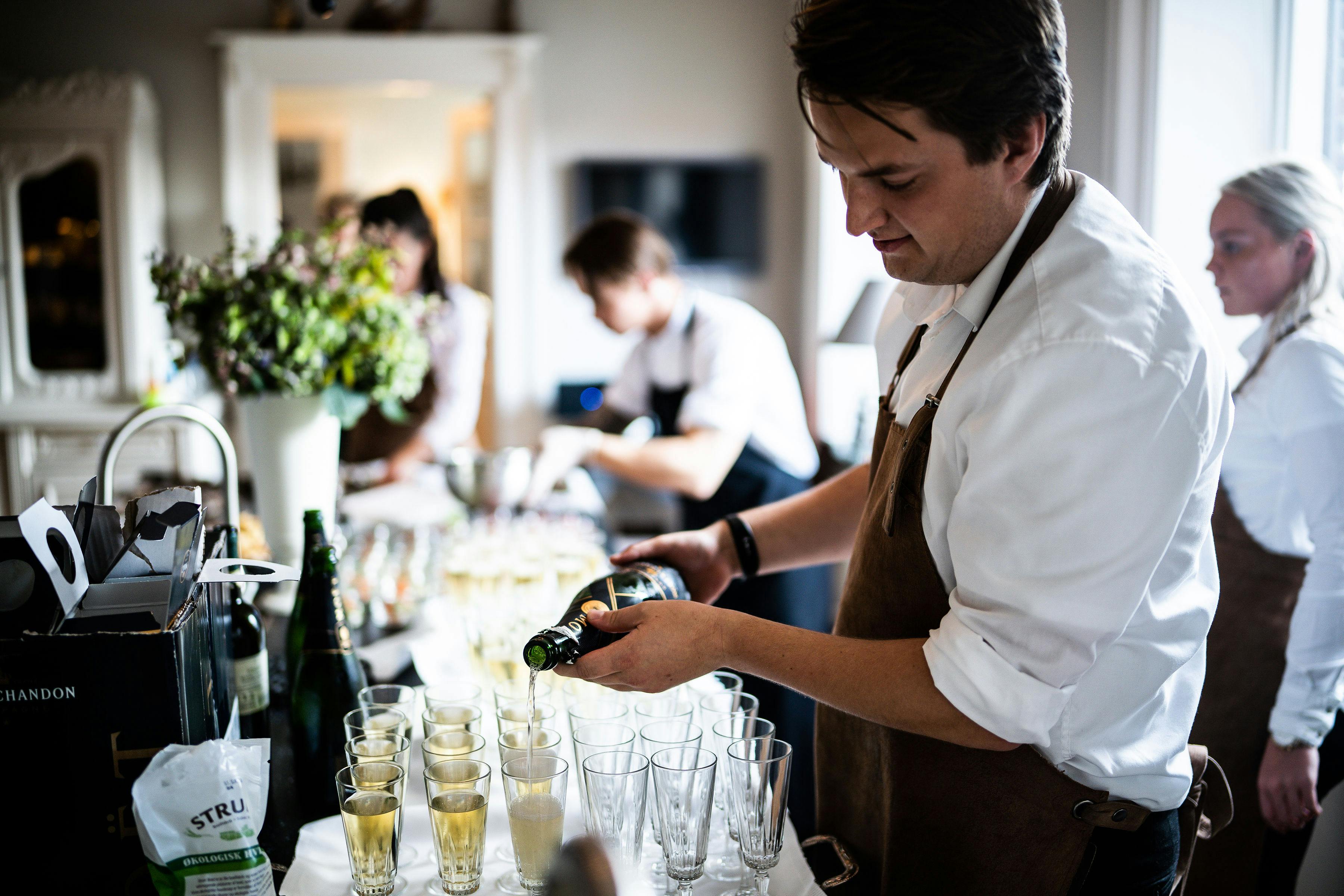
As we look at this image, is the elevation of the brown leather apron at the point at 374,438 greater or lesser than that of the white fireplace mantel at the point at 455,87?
lesser

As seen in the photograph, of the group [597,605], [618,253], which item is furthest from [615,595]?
[618,253]

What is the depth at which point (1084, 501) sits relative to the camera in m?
0.85

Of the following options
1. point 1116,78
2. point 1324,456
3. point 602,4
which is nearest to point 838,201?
point 602,4

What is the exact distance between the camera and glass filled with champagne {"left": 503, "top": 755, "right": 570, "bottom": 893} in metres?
0.98

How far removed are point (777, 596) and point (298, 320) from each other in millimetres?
1256

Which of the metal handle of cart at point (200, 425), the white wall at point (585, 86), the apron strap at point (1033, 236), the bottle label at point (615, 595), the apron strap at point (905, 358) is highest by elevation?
the white wall at point (585, 86)

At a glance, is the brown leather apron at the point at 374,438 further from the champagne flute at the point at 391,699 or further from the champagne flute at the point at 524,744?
the champagne flute at the point at 524,744

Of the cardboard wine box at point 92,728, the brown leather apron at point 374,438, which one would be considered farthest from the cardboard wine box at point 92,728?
the brown leather apron at point 374,438

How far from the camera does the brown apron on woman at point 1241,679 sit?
168cm

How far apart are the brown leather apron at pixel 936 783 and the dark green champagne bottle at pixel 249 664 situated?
763 millimetres

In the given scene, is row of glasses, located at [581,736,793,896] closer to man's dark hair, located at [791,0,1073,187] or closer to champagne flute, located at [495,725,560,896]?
champagne flute, located at [495,725,560,896]

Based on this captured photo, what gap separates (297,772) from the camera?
125cm

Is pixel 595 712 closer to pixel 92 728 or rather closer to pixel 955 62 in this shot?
pixel 92 728

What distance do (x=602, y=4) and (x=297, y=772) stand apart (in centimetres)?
476
